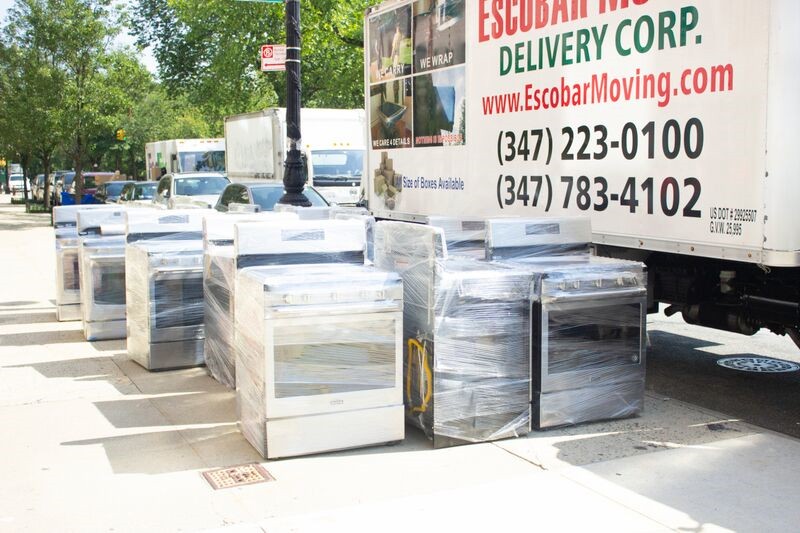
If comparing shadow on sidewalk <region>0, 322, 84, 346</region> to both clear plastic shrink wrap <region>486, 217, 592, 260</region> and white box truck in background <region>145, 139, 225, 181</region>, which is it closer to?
clear plastic shrink wrap <region>486, 217, 592, 260</region>

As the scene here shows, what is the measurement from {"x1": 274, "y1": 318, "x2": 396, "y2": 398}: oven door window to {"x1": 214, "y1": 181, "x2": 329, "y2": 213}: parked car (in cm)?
1039

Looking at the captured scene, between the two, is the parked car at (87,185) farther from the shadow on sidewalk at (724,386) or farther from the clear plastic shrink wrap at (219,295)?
the shadow on sidewalk at (724,386)

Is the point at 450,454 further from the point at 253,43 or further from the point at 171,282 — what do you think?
the point at 253,43

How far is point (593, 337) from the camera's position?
22.0 ft

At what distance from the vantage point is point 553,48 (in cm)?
840

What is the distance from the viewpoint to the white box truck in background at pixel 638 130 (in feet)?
20.7

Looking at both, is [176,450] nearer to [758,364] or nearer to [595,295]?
[595,295]

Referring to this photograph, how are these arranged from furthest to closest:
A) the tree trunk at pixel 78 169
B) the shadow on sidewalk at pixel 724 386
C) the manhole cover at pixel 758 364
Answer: the tree trunk at pixel 78 169
the manhole cover at pixel 758 364
the shadow on sidewalk at pixel 724 386

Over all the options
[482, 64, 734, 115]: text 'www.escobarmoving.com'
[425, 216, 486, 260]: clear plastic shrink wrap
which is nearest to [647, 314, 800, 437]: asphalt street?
[425, 216, 486, 260]: clear plastic shrink wrap

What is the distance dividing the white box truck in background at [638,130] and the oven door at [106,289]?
362 centimetres

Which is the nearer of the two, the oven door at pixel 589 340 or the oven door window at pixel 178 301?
the oven door at pixel 589 340

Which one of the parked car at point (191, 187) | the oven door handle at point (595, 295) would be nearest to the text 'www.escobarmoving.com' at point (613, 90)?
the oven door handle at point (595, 295)

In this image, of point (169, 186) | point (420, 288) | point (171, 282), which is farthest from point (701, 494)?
point (169, 186)

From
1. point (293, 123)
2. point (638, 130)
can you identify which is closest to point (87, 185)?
point (293, 123)
